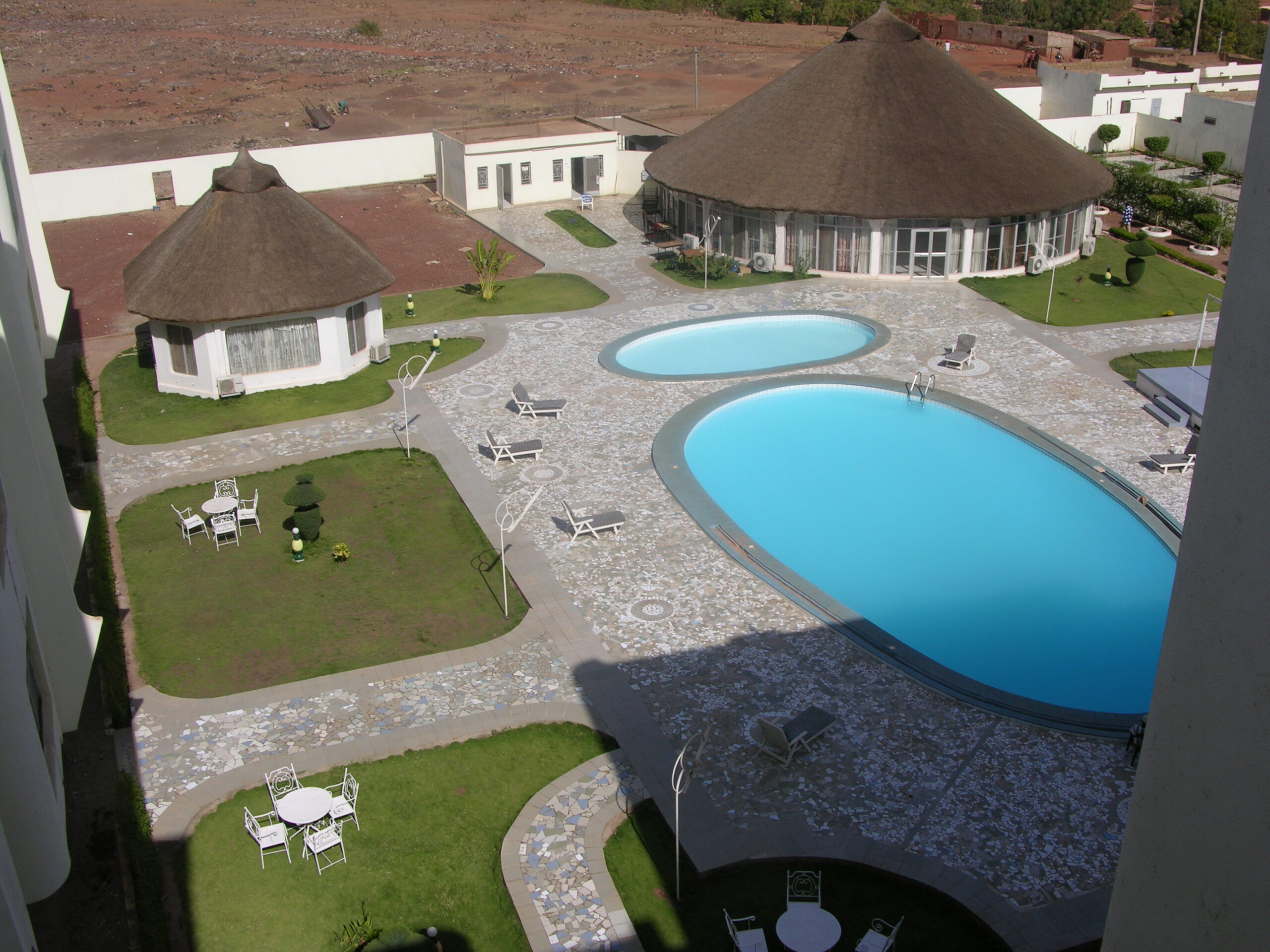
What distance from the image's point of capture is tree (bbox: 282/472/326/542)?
60.6 ft

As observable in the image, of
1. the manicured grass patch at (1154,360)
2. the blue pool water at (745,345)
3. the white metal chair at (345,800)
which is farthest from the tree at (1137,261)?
the white metal chair at (345,800)

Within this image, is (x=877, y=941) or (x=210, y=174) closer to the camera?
(x=877, y=941)

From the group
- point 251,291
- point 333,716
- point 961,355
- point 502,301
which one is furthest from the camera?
point 502,301

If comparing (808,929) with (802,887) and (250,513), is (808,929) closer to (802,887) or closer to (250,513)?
(802,887)

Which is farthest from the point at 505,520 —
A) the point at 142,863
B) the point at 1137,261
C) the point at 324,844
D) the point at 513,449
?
the point at 1137,261

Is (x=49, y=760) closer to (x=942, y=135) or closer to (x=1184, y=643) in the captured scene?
(x=1184, y=643)

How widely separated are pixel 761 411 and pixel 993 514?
5770mm

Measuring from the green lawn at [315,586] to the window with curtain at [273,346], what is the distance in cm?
452

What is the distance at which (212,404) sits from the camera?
24453 millimetres

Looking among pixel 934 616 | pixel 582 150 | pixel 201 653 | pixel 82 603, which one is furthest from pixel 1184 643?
pixel 582 150

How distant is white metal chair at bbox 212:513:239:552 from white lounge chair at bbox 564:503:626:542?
18.0 feet

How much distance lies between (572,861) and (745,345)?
17832mm

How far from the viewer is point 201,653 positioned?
1609 cm

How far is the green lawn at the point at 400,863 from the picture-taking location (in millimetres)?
11594
